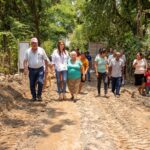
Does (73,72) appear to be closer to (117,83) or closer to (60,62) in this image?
(60,62)

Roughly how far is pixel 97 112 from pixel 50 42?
A: 1050 inches

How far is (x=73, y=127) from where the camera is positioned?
881cm

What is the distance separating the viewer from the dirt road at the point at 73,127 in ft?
24.6

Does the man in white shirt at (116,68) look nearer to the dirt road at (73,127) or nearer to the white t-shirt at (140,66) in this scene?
the dirt road at (73,127)

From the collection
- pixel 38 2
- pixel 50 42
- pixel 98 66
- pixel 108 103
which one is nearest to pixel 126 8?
pixel 38 2

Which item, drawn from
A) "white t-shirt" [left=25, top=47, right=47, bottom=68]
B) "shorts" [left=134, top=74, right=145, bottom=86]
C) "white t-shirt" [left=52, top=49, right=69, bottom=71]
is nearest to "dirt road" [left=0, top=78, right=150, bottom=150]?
"white t-shirt" [left=52, top=49, right=69, bottom=71]

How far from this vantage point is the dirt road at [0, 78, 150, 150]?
24.6 ft

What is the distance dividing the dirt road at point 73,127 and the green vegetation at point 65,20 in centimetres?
845

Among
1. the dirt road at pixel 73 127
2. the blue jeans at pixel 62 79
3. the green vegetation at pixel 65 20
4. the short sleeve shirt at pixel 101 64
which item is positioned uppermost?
the green vegetation at pixel 65 20

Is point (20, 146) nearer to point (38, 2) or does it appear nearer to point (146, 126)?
point (146, 126)

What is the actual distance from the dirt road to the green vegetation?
8.45m

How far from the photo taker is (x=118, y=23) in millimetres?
30422

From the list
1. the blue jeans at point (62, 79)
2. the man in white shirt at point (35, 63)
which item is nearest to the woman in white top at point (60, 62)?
the blue jeans at point (62, 79)

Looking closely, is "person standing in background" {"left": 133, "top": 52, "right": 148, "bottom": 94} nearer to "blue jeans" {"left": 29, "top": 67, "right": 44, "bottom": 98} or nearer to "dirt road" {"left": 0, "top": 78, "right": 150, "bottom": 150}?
"dirt road" {"left": 0, "top": 78, "right": 150, "bottom": 150}
